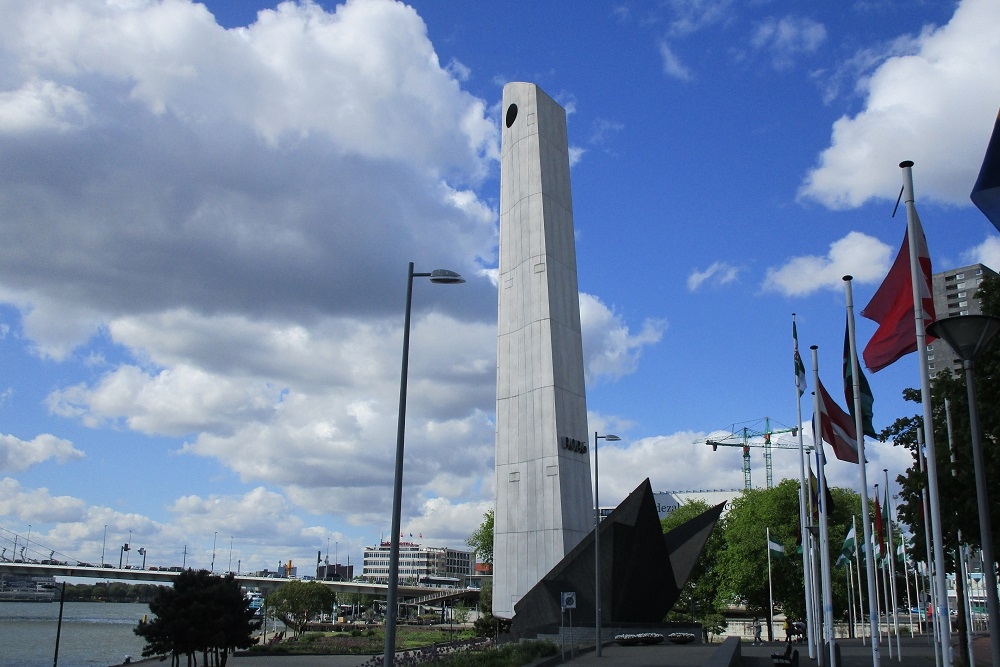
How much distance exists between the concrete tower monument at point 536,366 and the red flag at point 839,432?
78.3ft

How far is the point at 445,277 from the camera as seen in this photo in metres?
15.5

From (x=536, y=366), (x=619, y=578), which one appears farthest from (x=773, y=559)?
(x=536, y=366)

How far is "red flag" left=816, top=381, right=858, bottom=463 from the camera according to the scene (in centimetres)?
1964

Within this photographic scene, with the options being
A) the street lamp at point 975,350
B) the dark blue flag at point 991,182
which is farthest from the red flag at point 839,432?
the dark blue flag at point 991,182

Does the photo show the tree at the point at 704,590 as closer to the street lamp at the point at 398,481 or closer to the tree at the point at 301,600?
the tree at the point at 301,600

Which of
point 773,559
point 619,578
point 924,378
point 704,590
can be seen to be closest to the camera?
point 924,378

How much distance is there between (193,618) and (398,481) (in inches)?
501

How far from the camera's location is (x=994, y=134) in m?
10.5

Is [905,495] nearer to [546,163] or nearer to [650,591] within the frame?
[650,591]

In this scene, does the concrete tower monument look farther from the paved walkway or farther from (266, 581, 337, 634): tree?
(266, 581, 337, 634): tree

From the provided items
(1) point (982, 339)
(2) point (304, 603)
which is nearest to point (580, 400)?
(1) point (982, 339)

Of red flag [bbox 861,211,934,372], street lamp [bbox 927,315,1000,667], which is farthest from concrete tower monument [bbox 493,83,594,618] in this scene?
street lamp [bbox 927,315,1000,667]

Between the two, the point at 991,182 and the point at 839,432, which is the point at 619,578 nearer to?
the point at 839,432

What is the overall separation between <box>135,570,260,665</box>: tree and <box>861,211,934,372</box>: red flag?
19103 millimetres
